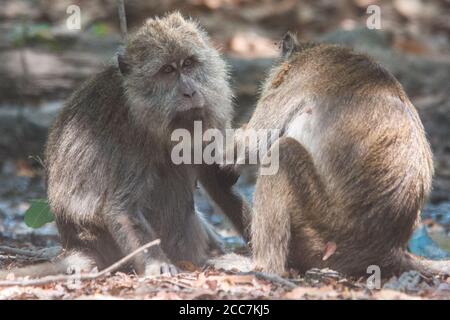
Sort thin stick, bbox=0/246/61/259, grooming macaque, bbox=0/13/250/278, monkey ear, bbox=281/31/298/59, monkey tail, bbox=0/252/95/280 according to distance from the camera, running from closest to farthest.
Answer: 1. grooming macaque, bbox=0/13/250/278
2. monkey tail, bbox=0/252/95/280
3. monkey ear, bbox=281/31/298/59
4. thin stick, bbox=0/246/61/259

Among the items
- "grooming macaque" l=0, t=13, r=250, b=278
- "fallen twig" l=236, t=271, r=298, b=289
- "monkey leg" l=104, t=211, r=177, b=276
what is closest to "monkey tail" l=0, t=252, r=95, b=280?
"grooming macaque" l=0, t=13, r=250, b=278

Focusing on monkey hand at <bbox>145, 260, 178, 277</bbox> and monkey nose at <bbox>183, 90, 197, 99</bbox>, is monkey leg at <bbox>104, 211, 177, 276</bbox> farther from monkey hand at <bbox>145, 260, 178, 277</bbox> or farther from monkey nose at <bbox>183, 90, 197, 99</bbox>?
monkey nose at <bbox>183, 90, 197, 99</bbox>

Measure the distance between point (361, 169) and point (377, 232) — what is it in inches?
17.9

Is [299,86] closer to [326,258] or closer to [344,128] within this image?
[344,128]

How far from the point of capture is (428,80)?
12711 mm

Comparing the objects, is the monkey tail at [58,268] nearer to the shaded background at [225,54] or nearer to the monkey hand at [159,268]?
the monkey hand at [159,268]

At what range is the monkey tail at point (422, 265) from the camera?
623cm

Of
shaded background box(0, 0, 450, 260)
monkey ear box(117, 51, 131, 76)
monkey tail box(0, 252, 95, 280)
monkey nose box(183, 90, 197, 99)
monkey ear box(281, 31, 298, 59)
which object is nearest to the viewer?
monkey nose box(183, 90, 197, 99)

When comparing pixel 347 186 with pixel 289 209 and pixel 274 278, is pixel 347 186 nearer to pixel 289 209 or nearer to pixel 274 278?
pixel 289 209

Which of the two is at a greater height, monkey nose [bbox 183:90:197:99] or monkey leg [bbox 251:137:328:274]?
monkey nose [bbox 183:90:197:99]

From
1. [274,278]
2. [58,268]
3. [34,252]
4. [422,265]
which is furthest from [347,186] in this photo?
[34,252]

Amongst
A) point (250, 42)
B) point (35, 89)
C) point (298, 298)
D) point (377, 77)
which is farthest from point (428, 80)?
point (298, 298)

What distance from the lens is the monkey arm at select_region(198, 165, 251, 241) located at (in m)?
7.09

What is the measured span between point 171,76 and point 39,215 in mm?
1913
